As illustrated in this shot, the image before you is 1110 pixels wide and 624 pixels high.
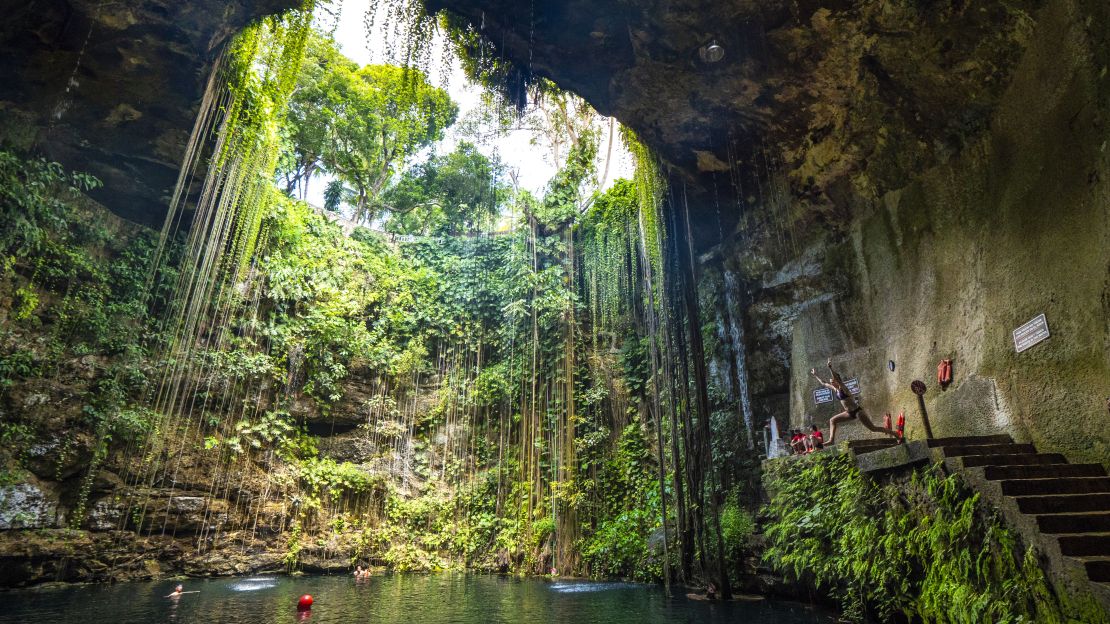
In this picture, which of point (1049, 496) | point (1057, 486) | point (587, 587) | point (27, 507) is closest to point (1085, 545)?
point (1049, 496)

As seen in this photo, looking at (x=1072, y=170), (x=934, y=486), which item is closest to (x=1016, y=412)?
(x=934, y=486)

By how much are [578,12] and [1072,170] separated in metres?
5.57

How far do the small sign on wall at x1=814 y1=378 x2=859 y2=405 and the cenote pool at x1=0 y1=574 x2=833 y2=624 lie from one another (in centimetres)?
302

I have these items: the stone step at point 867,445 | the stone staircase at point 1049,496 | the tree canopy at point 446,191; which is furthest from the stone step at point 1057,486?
the tree canopy at point 446,191

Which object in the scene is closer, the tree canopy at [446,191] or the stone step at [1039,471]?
the stone step at [1039,471]

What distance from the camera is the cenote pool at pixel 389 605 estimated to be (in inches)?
211

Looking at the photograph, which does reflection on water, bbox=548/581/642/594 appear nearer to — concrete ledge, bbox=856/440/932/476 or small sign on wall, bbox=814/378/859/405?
small sign on wall, bbox=814/378/859/405

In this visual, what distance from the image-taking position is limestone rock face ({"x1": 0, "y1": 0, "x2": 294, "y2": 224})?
287 inches

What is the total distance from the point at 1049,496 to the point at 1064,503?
18cm

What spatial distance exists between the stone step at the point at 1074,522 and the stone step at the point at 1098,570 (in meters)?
0.40

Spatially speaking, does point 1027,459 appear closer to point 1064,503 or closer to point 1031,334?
point 1064,503

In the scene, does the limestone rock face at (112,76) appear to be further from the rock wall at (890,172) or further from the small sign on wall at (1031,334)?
the small sign on wall at (1031,334)

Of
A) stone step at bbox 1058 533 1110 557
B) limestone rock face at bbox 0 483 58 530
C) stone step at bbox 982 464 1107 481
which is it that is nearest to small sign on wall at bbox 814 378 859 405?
stone step at bbox 982 464 1107 481

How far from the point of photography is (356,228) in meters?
14.9
